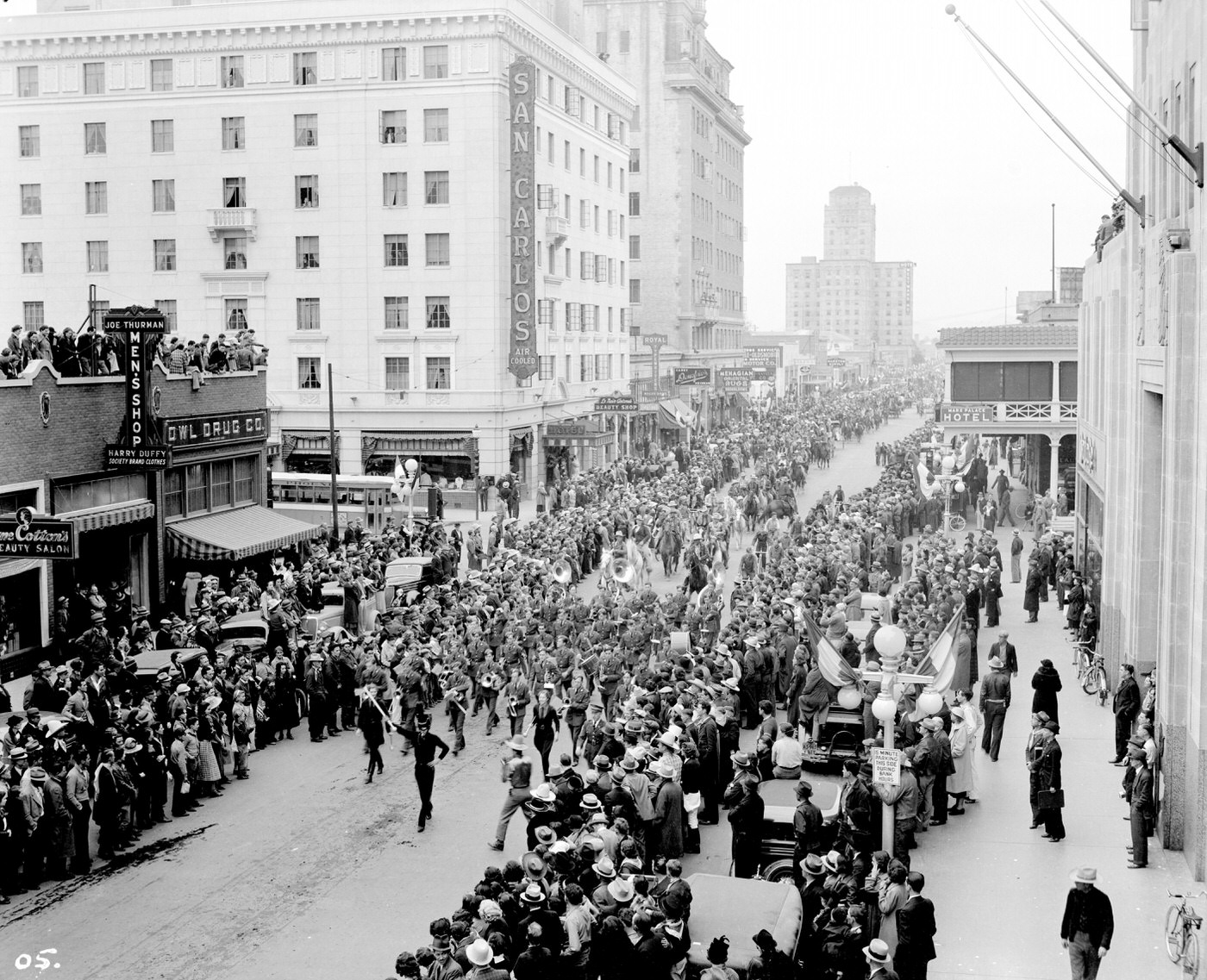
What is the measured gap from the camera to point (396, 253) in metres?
55.8

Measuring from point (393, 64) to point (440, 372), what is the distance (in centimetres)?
1233

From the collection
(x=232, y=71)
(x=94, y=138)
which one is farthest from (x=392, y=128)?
(x=94, y=138)

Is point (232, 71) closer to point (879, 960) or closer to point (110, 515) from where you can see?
point (110, 515)

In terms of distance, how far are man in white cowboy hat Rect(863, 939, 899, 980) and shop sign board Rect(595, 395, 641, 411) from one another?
165ft

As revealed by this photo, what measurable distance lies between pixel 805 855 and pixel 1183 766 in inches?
212

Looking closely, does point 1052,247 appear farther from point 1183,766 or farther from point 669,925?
point 669,925

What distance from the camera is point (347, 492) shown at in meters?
45.5

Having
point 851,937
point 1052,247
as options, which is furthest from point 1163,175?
point 1052,247

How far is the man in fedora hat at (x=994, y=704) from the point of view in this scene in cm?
2134

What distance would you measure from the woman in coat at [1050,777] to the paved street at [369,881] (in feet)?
0.81

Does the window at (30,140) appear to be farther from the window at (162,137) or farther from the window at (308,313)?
the window at (308,313)

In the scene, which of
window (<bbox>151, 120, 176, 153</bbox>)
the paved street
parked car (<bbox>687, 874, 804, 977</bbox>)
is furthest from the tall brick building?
window (<bbox>151, 120, 176, 153</bbox>)

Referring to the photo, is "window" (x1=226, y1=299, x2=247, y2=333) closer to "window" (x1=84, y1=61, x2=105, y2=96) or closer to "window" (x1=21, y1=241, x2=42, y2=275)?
"window" (x1=21, y1=241, x2=42, y2=275)

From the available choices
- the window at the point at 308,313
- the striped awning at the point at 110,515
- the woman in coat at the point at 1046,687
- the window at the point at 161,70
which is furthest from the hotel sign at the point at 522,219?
the woman in coat at the point at 1046,687
